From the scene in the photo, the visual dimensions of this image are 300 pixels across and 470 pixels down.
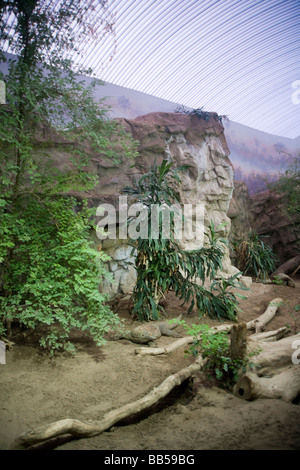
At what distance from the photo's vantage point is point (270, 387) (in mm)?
2115

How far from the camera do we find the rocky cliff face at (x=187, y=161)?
22.7ft

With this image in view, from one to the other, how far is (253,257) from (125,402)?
23.0 ft

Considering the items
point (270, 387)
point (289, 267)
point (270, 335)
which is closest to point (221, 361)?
point (270, 387)

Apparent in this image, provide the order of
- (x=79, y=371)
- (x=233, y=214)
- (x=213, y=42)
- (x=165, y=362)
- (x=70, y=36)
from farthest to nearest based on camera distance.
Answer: (x=233, y=214), (x=213, y=42), (x=70, y=36), (x=165, y=362), (x=79, y=371)

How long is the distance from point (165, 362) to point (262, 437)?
1671 millimetres

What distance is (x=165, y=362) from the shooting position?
313cm

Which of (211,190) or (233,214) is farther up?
(211,190)

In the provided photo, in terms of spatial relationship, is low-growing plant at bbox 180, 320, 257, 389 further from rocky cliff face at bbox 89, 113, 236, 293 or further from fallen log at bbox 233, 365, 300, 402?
rocky cliff face at bbox 89, 113, 236, 293

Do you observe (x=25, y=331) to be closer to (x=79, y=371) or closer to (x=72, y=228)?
(x=79, y=371)

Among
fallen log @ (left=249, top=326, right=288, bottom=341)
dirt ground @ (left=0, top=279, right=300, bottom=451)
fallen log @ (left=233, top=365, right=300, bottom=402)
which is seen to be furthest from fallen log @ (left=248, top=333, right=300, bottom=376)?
fallen log @ (left=249, top=326, right=288, bottom=341)

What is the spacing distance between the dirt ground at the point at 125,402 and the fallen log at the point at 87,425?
0.08 meters

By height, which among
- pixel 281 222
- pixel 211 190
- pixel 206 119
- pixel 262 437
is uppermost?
pixel 206 119

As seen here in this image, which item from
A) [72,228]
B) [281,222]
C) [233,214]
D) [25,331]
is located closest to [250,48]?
[233,214]

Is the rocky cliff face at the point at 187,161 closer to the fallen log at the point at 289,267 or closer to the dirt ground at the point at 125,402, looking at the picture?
the fallen log at the point at 289,267
